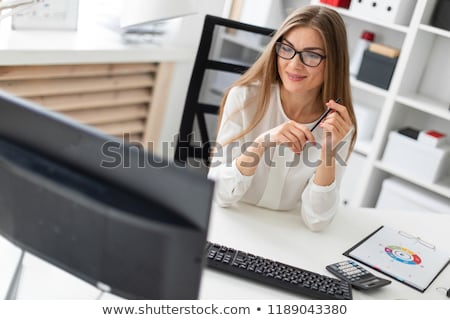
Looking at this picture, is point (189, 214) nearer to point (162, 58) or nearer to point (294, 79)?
point (294, 79)

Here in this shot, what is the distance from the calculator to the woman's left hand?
1.17 ft

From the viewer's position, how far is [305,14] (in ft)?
5.11

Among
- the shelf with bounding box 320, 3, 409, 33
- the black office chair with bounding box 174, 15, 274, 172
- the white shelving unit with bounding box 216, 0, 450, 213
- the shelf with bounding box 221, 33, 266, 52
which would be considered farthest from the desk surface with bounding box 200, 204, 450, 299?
the shelf with bounding box 221, 33, 266, 52

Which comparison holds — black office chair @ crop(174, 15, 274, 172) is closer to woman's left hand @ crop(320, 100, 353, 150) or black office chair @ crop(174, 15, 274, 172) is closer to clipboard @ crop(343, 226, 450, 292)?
woman's left hand @ crop(320, 100, 353, 150)

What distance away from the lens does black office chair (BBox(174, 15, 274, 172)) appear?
2.01 metres

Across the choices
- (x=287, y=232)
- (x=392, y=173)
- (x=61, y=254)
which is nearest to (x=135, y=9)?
(x=287, y=232)

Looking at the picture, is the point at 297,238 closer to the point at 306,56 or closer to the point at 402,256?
the point at 402,256

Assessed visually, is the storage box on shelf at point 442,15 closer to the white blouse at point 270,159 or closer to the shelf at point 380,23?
the shelf at point 380,23

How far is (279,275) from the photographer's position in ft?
4.17

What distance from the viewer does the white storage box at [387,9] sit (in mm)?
2707

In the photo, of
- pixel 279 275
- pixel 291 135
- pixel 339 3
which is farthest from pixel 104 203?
pixel 339 3

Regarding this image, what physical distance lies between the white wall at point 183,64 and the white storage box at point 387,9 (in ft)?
2.49

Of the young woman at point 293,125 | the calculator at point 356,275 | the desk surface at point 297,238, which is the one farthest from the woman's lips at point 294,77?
the calculator at point 356,275

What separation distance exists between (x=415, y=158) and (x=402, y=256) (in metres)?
1.42
